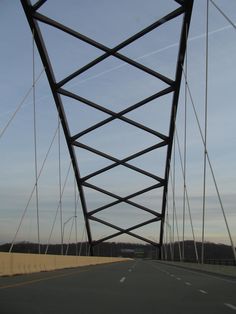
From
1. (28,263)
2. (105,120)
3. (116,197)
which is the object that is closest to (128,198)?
(116,197)

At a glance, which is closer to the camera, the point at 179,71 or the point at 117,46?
the point at 117,46

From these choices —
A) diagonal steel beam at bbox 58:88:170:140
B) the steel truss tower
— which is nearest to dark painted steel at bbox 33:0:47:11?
the steel truss tower

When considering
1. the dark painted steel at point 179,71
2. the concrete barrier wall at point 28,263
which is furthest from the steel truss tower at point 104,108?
the concrete barrier wall at point 28,263

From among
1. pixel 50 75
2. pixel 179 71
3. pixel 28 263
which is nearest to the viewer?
pixel 28 263

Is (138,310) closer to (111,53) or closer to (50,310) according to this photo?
(50,310)

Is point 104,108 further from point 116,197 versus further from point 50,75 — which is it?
point 116,197

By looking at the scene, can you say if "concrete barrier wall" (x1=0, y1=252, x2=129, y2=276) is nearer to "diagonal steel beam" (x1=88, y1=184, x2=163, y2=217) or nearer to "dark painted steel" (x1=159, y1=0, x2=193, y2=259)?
"dark painted steel" (x1=159, y1=0, x2=193, y2=259)

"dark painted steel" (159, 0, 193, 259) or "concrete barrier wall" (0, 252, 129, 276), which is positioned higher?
"dark painted steel" (159, 0, 193, 259)

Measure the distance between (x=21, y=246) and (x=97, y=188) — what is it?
164ft

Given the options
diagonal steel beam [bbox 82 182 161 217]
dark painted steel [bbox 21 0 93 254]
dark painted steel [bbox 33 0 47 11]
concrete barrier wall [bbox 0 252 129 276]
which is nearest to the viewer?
concrete barrier wall [bbox 0 252 129 276]

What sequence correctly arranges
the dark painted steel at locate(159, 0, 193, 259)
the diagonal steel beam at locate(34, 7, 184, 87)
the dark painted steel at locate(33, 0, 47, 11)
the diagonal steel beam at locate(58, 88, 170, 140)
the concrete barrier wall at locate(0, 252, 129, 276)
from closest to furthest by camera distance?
the concrete barrier wall at locate(0, 252, 129, 276), the dark painted steel at locate(33, 0, 47, 11), the dark painted steel at locate(159, 0, 193, 259), the diagonal steel beam at locate(34, 7, 184, 87), the diagonal steel beam at locate(58, 88, 170, 140)

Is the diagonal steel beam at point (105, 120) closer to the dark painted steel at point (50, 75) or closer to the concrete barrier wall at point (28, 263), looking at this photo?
the dark painted steel at point (50, 75)

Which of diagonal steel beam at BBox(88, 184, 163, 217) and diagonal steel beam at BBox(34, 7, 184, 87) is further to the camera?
diagonal steel beam at BBox(88, 184, 163, 217)

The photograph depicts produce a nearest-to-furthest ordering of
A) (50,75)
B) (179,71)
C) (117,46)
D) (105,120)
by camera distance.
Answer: (117,46), (179,71), (50,75), (105,120)
